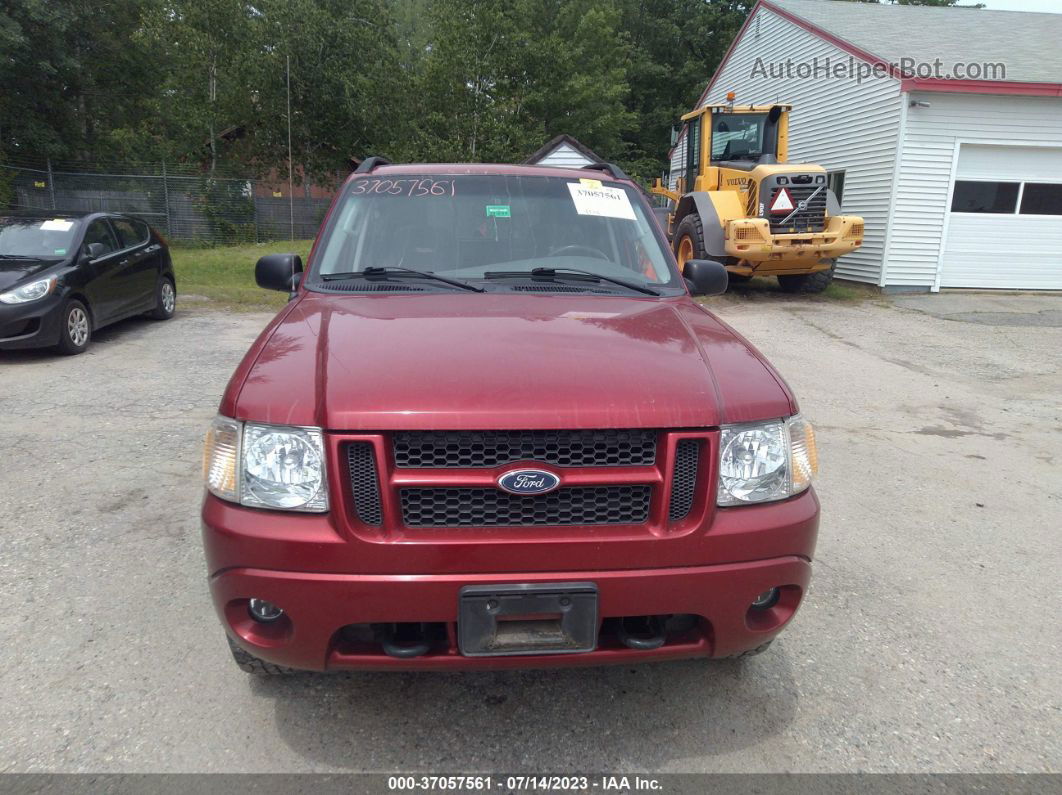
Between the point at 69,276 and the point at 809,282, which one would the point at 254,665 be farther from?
the point at 809,282

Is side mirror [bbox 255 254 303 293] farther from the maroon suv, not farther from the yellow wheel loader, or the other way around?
the yellow wheel loader

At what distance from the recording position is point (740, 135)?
13.3m

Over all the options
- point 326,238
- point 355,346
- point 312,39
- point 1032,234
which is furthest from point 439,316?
point 312,39

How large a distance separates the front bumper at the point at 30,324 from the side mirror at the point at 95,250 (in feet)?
3.07

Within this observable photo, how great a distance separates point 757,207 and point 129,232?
9199 millimetres

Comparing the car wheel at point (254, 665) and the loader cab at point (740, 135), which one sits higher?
the loader cab at point (740, 135)

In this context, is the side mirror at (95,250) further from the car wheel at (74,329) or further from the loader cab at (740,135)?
the loader cab at (740,135)

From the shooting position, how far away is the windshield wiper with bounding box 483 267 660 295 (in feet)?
10.4

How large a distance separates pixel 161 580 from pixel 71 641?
0.49 m

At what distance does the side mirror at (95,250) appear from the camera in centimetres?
841

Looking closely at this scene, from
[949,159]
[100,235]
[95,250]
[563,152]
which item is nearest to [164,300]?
[100,235]

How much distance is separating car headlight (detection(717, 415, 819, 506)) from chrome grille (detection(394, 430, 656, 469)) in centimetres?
24

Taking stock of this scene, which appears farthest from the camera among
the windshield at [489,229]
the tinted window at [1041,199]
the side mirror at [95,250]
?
the tinted window at [1041,199]

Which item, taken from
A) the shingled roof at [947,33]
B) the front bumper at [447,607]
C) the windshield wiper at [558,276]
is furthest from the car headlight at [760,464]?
the shingled roof at [947,33]
